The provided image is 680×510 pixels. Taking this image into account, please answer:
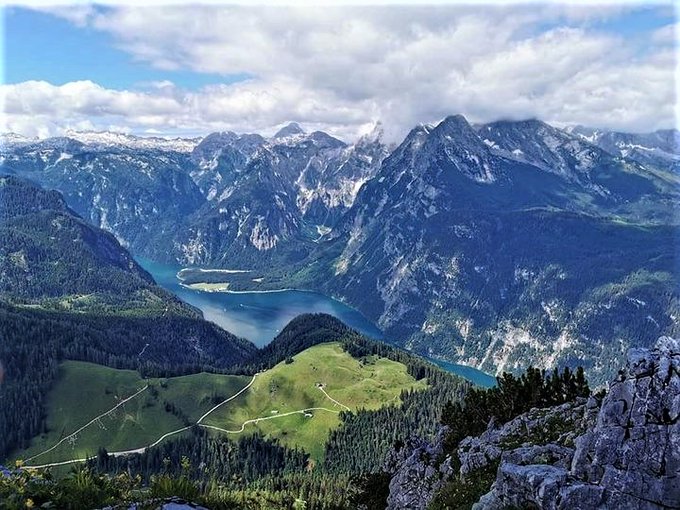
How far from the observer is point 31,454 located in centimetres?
13600

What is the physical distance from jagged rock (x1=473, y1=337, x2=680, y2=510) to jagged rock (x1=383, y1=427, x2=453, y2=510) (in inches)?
658

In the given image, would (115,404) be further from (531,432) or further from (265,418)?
(531,432)

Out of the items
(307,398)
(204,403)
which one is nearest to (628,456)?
(307,398)

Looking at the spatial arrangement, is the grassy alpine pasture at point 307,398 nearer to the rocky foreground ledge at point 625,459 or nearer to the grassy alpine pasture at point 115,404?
the grassy alpine pasture at point 115,404

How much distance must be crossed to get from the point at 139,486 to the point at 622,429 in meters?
16.8

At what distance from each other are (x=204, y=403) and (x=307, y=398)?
1284 inches

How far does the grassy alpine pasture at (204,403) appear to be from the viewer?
147750 mm

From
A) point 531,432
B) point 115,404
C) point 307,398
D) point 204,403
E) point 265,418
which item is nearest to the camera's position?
point 531,432

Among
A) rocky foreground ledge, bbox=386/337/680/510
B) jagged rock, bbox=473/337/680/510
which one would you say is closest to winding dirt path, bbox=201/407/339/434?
rocky foreground ledge, bbox=386/337/680/510

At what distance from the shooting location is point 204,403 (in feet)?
566

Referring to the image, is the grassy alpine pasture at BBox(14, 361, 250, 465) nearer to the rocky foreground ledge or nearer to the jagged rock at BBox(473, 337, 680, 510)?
the rocky foreground ledge

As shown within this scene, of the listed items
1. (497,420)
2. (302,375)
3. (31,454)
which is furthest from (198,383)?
(497,420)

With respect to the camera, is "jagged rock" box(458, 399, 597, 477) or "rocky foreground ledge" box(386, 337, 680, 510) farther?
"jagged rock" box(458, 399, 597, 477)

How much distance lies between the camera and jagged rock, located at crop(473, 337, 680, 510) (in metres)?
17.5
